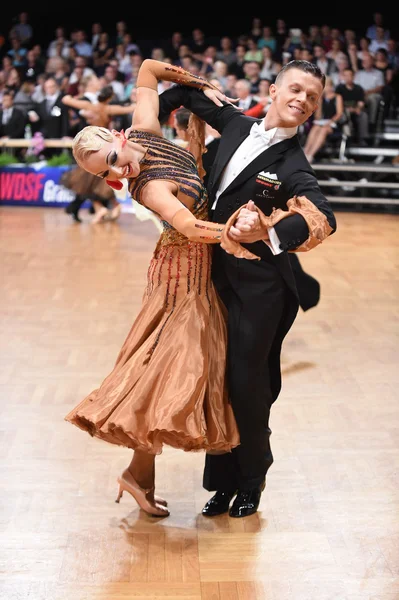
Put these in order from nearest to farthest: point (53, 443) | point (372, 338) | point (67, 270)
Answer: point (53, 443) → point (372, 338) → point (67, 270)

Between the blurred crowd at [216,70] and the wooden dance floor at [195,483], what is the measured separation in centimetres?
515

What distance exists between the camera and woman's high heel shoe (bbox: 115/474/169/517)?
2809 mm

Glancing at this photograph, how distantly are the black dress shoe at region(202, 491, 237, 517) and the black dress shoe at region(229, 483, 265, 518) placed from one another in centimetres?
4

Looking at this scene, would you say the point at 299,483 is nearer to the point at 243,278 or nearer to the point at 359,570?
the point at 359,570

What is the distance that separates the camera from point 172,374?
2553 mm

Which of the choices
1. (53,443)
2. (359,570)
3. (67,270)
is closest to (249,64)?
(67,270)

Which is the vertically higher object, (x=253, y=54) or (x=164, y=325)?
(x=164, y=325)

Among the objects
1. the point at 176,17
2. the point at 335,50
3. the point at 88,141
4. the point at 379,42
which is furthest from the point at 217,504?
the point at 176,17

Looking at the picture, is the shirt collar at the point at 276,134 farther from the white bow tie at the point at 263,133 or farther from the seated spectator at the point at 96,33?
the seated spectator at the point at 96,33

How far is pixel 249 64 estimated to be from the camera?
A: 10.8m

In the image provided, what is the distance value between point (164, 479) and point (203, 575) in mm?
701

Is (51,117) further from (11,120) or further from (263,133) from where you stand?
(263,133)

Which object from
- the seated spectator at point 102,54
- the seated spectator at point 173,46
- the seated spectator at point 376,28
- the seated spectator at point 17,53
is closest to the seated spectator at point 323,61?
the seated spectator at point 376,28

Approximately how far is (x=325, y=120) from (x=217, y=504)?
8.31 m
